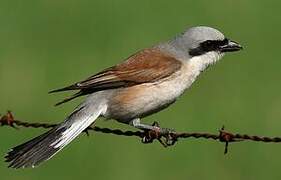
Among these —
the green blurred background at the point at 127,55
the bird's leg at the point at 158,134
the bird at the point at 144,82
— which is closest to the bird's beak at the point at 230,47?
the bird at the point at 144,82

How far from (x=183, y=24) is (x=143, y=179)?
491 centimetres

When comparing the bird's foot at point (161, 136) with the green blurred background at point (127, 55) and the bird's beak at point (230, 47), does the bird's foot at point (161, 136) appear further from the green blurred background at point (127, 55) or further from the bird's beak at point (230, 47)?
the green blurred background at point (127, 55)

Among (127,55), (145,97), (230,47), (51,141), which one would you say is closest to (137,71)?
(145,97)

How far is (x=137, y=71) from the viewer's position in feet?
25.6

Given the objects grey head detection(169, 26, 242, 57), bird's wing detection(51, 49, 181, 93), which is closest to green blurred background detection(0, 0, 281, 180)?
grey head detection(169, 26, 242, 57)

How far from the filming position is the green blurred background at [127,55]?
10609 millimetres

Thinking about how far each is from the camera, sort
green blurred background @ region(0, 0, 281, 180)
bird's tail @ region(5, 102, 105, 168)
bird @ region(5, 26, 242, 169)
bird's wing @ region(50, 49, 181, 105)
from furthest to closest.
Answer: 1. green blurred background @ region(0, 0, 281, 180)
2. bird's wing @ region(50, 49, 181, 105)
3. bird @ region(5, 26, 242, 169)
4. bird's tail @ region(5, 102, 105, 168)

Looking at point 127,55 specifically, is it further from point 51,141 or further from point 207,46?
point 51,141

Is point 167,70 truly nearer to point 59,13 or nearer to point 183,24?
point 183,24

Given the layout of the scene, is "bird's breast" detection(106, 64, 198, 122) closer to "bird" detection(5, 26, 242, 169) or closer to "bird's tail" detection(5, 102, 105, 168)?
"bird" detection(5, 26, 242, 169)

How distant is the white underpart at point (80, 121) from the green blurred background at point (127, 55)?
2683 millimetres

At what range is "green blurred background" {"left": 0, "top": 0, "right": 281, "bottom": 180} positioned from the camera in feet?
34.8

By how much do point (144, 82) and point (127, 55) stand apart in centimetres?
577

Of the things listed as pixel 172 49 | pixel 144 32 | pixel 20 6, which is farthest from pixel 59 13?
pixel 172 49
